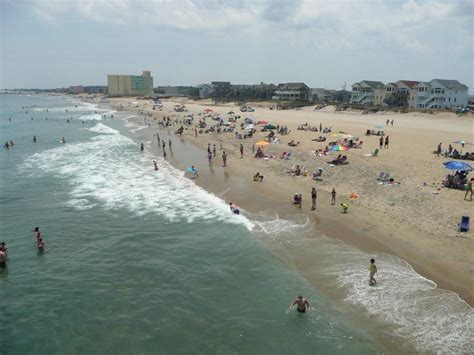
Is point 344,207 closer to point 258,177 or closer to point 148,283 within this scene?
point 258,177

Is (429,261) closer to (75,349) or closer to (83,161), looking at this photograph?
(75,349)

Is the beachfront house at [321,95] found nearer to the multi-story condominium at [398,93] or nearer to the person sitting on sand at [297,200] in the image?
the multi-story condominium at [398,93]

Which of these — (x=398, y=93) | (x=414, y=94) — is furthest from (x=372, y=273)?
(x=398, y=93)

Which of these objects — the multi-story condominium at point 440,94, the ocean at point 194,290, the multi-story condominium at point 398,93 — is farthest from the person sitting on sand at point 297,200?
the multi-story condominium at point 398,93

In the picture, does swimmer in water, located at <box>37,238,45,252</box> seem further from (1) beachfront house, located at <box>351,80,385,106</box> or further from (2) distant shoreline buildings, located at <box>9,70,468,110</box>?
(1) beachfront house, located at <box>351,80,385,106</box>

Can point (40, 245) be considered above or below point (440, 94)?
below
